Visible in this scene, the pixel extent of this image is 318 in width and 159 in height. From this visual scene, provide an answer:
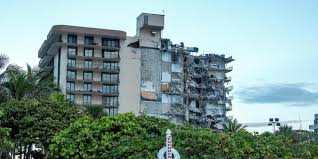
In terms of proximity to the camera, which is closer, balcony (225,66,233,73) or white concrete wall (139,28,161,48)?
white concrete wall (139,28,161,48)

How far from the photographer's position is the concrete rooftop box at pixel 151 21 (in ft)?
318

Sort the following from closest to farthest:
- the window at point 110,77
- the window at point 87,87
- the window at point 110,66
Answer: the window at point 87,87, the window at point 110,77, the window at point 110,66

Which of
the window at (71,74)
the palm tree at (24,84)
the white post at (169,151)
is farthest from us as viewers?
the window at (71,74)

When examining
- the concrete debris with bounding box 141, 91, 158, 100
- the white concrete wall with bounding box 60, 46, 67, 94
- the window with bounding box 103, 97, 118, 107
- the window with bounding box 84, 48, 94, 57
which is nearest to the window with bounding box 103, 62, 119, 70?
the window with bounding box 84, 48, 94, 57

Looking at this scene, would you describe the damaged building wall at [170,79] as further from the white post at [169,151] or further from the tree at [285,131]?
the white post at [169,151]

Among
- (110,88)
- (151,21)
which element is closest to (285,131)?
(110,88)

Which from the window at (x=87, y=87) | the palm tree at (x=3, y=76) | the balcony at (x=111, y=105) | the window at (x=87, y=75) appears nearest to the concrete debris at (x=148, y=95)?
the balcony at (x=111, y=105)

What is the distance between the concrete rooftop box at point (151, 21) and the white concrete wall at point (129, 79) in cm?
394

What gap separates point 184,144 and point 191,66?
3361 inches

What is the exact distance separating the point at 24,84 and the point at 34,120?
7333 mm

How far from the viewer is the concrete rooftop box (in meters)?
97.1

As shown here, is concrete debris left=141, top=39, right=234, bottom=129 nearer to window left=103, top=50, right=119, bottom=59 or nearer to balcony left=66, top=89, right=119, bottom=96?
window left=103, top=50, right=119, bottom=59

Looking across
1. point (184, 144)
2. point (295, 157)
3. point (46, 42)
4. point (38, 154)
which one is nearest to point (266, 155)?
point (295, 157)

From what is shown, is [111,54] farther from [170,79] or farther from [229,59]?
[229,59]
